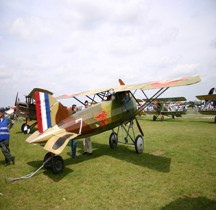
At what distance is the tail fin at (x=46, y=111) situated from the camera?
703 cm

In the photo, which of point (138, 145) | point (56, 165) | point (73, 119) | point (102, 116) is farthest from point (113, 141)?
point (56, 165)

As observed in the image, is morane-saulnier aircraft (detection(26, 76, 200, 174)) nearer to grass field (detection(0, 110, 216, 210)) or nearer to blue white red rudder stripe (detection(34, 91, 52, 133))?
blue white red rudder stripe (detection(34, 91, 52, 133))

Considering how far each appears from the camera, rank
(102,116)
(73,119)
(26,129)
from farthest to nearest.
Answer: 1. (26,129)
2. (102,116)
3. (73,119)

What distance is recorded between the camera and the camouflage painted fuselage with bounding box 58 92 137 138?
759 cm

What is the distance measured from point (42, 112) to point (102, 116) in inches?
104

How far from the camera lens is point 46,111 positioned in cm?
713

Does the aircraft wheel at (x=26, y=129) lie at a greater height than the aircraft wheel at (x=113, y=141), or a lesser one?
greater

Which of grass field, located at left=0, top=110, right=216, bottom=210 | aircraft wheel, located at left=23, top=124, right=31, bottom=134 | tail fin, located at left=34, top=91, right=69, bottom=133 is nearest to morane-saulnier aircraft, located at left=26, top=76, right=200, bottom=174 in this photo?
tail fin, located at left=34, top=91, right=69, bottom=133

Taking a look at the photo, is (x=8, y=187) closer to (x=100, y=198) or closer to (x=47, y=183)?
(x=47, y=183)

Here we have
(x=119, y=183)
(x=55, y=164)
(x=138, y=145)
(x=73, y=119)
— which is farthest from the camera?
(x=138, y=145)

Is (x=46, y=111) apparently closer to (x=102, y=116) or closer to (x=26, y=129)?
(x=102, y=116)

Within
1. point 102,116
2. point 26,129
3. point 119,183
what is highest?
point 102,116

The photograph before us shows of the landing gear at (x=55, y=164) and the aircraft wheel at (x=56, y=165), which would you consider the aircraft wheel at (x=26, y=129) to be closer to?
the landing gear at (x=55, y=164)

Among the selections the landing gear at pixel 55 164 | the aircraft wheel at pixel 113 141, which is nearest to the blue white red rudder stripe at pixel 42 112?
the landing gear at pixel 55 164
